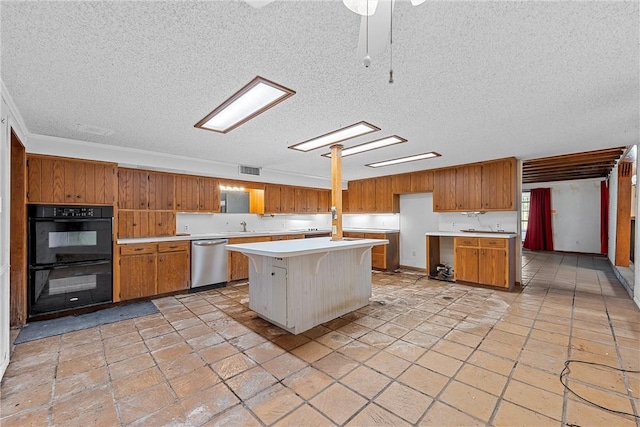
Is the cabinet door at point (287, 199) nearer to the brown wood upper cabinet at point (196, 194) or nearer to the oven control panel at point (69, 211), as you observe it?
the brown wood upper cabinet at point (196, 194)

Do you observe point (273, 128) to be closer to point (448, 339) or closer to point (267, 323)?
point (267, 323)

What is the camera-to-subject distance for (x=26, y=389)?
2088 millimetres

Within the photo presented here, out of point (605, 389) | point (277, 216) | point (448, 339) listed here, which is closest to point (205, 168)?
point (277, 216)

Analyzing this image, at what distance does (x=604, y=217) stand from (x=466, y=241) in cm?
625

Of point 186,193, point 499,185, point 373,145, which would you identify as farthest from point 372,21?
point 499,185

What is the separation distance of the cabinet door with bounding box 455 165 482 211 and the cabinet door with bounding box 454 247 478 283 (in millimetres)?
926

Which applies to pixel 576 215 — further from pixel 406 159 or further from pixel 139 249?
pixel 139 249

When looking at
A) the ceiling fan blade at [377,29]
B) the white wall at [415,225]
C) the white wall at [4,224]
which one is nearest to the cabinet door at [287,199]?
the white wall at [415,225]

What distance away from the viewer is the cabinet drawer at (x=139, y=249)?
163 inches

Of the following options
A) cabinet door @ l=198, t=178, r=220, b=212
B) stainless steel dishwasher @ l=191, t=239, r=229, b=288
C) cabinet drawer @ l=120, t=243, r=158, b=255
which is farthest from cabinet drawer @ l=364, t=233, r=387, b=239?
cabinet drawer @ l=120, t=243, r=158, b=255

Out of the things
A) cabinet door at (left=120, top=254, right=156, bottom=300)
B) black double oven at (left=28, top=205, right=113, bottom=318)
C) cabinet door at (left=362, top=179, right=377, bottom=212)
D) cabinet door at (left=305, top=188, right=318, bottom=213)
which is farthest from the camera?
cabinet door at (left=362, top=179, right=377, bottom=212)

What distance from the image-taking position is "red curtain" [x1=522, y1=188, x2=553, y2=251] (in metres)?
9.46

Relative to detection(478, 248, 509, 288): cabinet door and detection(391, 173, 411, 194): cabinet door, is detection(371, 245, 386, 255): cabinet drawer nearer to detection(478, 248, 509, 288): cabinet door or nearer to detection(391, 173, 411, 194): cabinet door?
detection(391, 173, 411, 194): cabinet door

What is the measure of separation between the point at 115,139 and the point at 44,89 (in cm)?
153
